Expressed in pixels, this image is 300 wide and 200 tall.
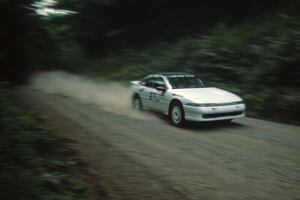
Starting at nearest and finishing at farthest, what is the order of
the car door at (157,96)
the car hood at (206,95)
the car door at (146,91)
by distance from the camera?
the car hood at (206,95), the car door at (157,96), the car door at (146,91)

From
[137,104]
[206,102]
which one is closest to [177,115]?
[206,102]

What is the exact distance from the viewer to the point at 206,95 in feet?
42.4

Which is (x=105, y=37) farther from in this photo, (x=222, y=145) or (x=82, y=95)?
(x=222, y=145)

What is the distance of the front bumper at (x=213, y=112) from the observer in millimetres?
12328

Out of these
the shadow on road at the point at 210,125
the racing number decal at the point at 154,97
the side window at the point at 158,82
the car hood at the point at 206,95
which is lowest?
the shadow on road at the point at 210,125

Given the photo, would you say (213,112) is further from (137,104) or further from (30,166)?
(30,166)

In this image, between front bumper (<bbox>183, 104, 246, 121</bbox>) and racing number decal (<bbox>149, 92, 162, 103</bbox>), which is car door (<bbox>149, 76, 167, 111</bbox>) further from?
front bumper (<bbox>183, 104, 246, 121</bbox>)

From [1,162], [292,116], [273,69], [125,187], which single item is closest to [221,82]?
[273,69]

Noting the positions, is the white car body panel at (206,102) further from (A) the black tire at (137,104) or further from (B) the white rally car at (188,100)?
(A) the black tire at (137,104)

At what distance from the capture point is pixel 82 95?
21984 millimetres

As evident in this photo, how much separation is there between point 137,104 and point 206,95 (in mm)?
4015

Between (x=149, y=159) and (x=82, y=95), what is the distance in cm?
1327

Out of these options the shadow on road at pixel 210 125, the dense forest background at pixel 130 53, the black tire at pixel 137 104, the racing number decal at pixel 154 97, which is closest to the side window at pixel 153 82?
the racing number decal at pixel 154 97

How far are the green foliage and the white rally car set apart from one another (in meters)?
4.45
